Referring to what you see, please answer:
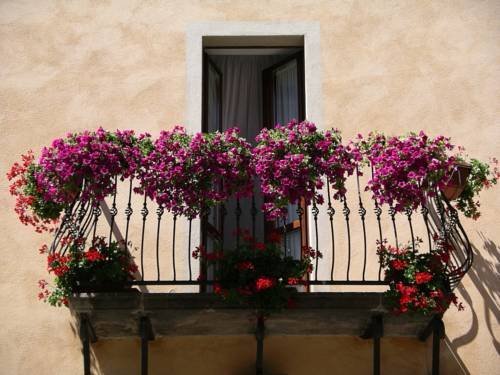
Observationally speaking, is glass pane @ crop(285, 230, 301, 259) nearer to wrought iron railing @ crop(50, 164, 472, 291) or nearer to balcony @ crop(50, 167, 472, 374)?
balcony @ crop(50, 167, 472, 374)

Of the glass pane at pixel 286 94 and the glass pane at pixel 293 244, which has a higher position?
the glass pane at pixel 286 94

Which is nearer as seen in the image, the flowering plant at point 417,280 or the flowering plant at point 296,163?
the flowering plant at point 417,280

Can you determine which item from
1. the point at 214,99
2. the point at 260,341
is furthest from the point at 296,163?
the point at 214,99

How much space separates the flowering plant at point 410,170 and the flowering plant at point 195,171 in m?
1.06

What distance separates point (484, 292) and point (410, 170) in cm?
148

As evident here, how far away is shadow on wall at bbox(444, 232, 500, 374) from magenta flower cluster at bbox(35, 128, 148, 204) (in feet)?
9.99

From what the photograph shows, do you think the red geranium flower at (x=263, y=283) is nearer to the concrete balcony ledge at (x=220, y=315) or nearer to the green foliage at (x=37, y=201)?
the concrete balcony ledge at (x=220, y=315)

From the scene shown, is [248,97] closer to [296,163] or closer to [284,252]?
[296,163]

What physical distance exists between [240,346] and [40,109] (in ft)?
9.63

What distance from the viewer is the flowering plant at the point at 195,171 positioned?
761 cm

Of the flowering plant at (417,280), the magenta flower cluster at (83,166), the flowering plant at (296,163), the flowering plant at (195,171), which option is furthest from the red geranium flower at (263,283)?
the magenta flower cluster at (83,166)

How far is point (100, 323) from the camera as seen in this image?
7.67 metres

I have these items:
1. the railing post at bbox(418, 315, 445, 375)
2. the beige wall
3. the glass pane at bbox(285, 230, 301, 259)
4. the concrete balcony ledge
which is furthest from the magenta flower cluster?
the railing post at bbox(418, 315, 445, 375)

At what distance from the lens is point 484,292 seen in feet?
27.4
